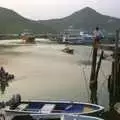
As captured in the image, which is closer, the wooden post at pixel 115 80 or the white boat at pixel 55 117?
the white boat at pixel 55 117

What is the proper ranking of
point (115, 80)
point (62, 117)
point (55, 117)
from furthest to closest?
point (115, 80), point (55, 117), point (62, 117)

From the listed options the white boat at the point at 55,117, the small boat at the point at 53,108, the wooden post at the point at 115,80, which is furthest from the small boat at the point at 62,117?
the wooden post at the point at 115,80

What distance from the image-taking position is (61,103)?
2870cm

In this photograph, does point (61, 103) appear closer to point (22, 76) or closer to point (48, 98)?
point (48, 98)

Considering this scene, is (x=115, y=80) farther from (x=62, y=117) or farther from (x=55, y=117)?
(x=62, y=117)

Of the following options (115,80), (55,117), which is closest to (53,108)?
(55,117)

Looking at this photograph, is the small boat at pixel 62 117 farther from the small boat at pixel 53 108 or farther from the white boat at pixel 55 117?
the small boat at pixel 53 108

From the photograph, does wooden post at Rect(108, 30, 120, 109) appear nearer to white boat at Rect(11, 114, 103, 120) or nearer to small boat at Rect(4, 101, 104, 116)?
small boat at Rect(4, 101, 104, 116)

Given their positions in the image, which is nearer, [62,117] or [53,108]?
[62,117]

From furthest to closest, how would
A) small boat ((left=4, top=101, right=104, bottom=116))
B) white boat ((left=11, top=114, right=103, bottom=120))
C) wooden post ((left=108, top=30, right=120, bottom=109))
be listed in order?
wooden post ((left=108, top=30, right=120, bottom=109)), small boat ((left=4, top=101, right=104, bottom=116)), white boat ((left=11, top=114, right=103, bottom=120))

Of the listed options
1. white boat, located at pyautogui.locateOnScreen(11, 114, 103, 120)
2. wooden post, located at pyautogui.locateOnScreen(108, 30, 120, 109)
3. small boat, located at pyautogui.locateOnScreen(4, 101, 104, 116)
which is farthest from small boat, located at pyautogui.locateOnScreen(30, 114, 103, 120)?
wooden post, located at pyautogui.locateOnScreen(108, 30, 120, 109)

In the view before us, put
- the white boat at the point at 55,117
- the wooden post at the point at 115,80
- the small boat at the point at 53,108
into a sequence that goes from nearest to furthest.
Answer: the white boat at the point at 55,117
the small boat at the point at 53,108
the wooden post at the point at 115,80

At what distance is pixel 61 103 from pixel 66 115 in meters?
3.45

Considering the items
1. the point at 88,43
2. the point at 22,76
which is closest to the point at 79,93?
the point at 22,76
